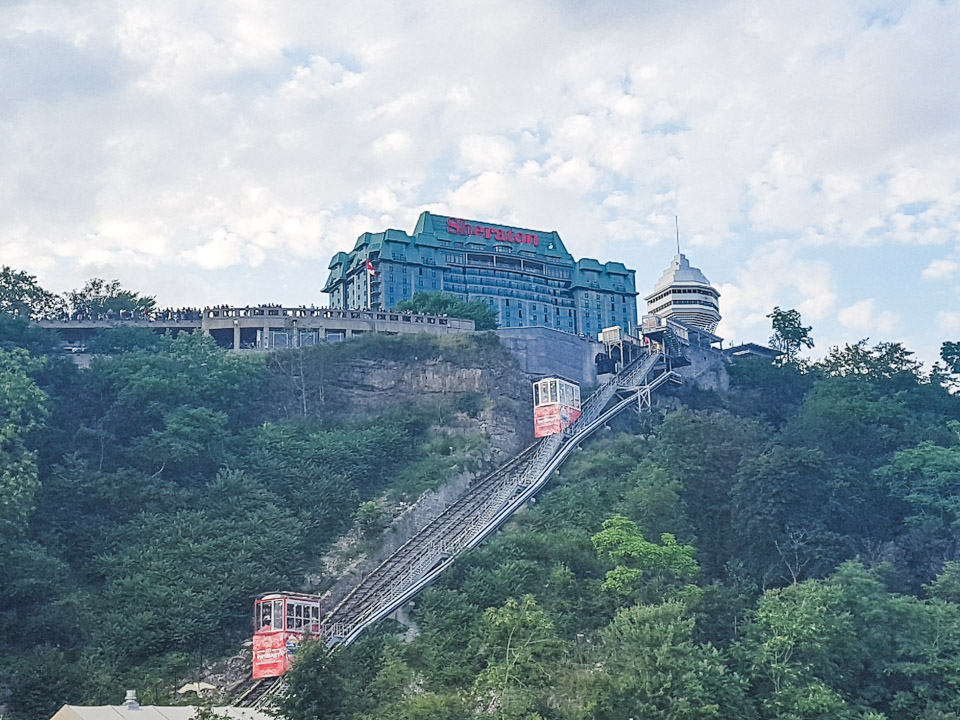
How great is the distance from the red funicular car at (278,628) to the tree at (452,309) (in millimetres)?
38932

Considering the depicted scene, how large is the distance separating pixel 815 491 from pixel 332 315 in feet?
113

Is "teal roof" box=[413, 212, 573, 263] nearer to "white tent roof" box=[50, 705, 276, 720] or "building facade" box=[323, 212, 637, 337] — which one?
"building facade" box=[323, 212, 637, 337]

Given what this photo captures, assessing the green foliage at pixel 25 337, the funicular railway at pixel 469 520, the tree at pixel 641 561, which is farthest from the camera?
the green foliage at pixel 25 337

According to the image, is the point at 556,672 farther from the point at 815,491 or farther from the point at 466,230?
the point at 466,230

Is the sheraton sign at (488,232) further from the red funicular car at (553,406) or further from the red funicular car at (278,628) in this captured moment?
the red funicular car at (278,628)

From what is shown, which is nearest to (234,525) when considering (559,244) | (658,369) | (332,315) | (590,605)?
(590,605)

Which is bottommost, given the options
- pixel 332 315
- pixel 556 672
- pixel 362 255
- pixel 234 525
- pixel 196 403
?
pixel 556 672

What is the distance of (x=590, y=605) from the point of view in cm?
5384

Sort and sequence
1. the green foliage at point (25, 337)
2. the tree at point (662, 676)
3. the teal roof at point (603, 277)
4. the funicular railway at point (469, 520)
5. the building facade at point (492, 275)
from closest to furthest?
the tree at point (662, 676) < the funicular railway at point (469, 520) < the green foliage at point (25, 337) < the building facade at point (492, 275) < the teal roof at point (603, 277)

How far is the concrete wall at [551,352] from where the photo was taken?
260ft

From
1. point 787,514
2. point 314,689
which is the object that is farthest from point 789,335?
point 314,689

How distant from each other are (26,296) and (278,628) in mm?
41562

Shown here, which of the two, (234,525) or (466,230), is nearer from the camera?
(234,525)

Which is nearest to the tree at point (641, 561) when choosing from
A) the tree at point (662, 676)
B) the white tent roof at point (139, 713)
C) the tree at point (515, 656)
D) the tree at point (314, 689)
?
the tree at point (515, 656)
